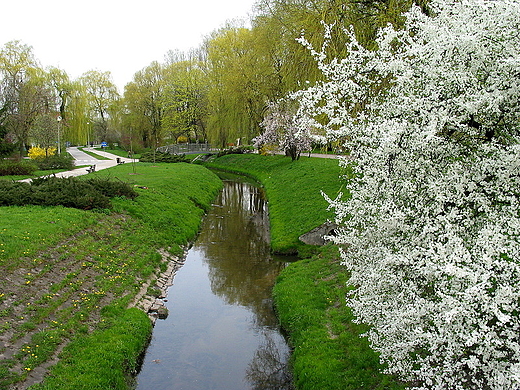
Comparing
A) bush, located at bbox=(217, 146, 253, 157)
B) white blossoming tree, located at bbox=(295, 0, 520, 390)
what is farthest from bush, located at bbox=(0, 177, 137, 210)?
bush, located at bbox=(217, 146, 253, 157)

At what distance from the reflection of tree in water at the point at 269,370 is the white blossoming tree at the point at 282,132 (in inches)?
1038

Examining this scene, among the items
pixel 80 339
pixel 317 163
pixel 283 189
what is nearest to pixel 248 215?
pixel 283 189

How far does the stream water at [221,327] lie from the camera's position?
9656 millimetres

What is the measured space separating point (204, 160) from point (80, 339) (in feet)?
163

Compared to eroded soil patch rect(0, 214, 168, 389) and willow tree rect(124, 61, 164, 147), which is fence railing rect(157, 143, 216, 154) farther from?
eroded soil patch rect(0, 214, 168, 389)

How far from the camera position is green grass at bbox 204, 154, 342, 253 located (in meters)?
19.0

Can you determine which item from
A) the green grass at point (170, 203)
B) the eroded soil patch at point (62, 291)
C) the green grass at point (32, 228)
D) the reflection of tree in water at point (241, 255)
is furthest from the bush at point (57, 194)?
the reflection of tree in water at point (241, 255)

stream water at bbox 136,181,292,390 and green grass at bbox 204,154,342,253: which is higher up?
green grass at bbox 204,154,342,253

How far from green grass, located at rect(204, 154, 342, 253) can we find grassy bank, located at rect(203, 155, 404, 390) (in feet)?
0.22

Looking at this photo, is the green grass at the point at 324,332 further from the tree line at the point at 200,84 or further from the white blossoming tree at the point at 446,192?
the tree line at the point at 200,84

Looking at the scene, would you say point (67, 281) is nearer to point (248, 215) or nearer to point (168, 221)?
point (168, 221)

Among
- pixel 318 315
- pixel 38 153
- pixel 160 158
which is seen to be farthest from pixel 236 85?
pixel 318 315

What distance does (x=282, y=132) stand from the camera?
128 feet

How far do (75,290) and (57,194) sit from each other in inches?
311
